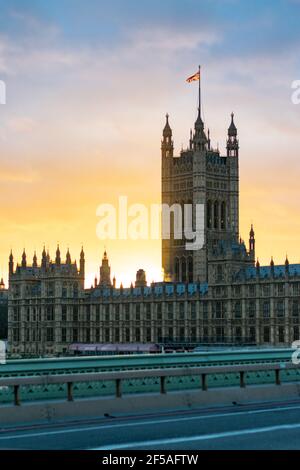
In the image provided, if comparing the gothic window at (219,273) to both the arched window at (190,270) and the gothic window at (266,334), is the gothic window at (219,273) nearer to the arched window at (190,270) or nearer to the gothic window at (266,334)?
the gothic window at (266,334)

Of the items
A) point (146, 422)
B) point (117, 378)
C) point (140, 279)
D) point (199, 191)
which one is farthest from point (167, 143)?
point (146, 422)

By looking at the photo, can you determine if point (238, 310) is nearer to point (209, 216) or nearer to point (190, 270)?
point (190, 270)

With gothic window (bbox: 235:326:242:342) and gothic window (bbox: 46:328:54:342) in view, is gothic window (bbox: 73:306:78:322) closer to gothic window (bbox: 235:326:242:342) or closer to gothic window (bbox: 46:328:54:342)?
gothic window (bbox: 46:328:54:342)

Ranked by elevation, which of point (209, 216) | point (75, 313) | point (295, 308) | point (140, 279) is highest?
point (209, 216)

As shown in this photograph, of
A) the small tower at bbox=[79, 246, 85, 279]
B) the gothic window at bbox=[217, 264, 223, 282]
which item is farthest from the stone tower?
the gothic window at bbox=[217, 264, 223, 282]

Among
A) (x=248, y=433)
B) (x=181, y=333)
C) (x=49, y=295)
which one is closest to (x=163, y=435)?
(x=248, y=433)

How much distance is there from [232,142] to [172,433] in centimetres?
Result: 17250

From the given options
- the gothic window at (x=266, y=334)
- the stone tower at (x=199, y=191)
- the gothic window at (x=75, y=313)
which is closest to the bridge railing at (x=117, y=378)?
the gothic window at (x=266, y=334)

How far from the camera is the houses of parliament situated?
140 meters

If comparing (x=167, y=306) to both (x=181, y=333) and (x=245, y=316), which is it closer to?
(x=181, y=333)

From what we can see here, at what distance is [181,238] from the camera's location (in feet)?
623

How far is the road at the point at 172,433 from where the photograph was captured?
21.5 meters

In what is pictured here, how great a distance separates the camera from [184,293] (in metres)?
152

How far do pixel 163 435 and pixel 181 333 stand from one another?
128264 millimetres
